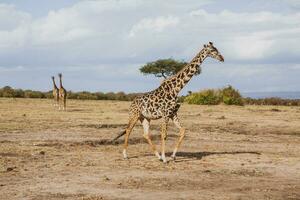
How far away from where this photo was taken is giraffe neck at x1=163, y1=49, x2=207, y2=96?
1800 cm

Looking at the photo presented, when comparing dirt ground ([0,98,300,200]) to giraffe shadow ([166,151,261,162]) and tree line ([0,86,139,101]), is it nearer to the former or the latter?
giraffe shadow ([166,151,261,162])

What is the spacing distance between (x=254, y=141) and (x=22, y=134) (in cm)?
867

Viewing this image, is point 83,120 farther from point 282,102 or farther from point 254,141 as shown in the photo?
point 282,102

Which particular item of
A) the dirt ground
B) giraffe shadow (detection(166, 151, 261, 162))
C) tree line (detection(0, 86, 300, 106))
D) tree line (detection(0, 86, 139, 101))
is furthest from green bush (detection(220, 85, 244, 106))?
giraffe shadow (detection(166, 151, 261, 162))

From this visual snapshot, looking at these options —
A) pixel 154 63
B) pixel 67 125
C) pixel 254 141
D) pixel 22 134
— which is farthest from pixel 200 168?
pixel 154 63

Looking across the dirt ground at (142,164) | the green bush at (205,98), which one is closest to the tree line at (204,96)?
the green bush at (205,98)

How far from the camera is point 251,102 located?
6431cm

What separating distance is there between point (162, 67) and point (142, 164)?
56477 millimetres

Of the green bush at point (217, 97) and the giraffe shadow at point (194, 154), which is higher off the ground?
the green bush at point (217, 97)

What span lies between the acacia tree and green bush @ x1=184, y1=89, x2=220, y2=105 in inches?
715

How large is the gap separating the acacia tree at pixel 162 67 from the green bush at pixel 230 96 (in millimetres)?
18185

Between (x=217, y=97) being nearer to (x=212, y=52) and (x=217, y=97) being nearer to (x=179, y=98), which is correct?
(x=179, y=98)

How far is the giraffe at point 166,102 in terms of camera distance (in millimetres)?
17688

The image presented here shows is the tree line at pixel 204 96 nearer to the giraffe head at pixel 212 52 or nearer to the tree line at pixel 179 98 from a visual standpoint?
the tree line at pixel 179 98
